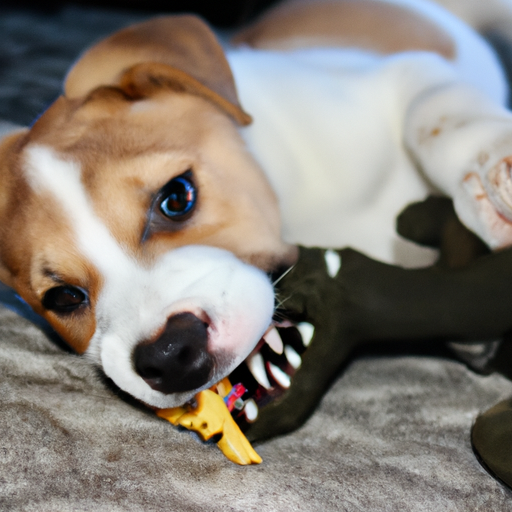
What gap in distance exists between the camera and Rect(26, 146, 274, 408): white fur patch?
3.25 ft

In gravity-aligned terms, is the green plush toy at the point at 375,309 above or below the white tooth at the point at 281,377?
above

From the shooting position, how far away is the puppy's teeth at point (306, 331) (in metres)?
1.07

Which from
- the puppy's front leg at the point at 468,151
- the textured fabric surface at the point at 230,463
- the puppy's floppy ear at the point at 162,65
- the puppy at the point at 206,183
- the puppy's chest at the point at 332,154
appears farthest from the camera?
the puppy's chest at the point at 332,154

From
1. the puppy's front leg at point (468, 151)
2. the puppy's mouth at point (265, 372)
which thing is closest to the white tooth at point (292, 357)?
A: the puppy's mouth at point (265, 372)

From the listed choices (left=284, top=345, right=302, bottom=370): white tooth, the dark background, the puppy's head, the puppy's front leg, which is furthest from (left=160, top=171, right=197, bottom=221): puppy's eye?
the dark background

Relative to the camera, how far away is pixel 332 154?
1566 mm

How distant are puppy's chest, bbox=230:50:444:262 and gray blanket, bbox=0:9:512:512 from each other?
40 cm

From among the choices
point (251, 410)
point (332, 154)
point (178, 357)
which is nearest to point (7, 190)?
point (178, 357)

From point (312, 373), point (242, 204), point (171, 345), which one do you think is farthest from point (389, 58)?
point (171, 345)

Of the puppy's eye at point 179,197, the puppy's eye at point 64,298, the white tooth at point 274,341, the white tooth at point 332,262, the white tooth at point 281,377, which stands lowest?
the puppy's eye at point 64,298

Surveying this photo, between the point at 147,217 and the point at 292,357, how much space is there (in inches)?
15.4

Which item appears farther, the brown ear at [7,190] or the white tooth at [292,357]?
the brown ear at [7,190]

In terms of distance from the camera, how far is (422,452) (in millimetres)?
1057

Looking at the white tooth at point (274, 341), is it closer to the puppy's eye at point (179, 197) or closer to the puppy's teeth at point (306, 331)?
the puppy's teeth at point (306, 331)
